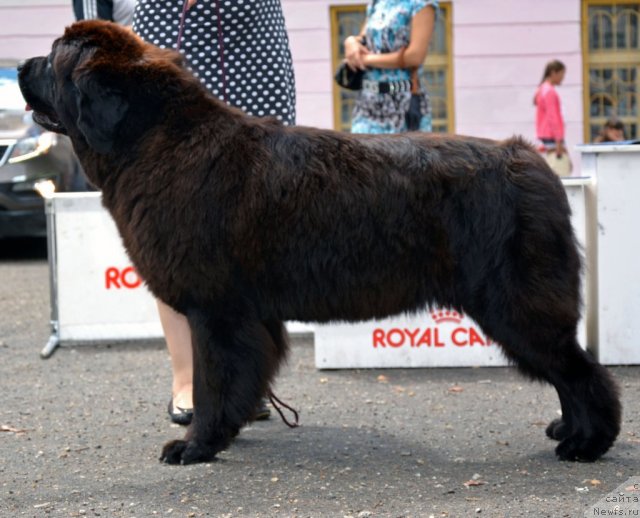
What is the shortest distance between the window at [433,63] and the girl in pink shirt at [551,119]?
4.91ft

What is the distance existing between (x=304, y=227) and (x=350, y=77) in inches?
108

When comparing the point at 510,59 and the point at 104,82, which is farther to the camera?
the point at 510,59

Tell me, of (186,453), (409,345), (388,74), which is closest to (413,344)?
(409,345)

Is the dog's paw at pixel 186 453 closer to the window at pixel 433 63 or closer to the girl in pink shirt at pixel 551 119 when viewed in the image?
the girl in pink shirt at pixel 551 119

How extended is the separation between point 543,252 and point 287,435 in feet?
4.47

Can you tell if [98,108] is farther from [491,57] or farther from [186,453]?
[491,57]

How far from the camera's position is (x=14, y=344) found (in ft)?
23.5

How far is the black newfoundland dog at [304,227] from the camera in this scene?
4.24 metres

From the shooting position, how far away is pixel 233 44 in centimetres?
504

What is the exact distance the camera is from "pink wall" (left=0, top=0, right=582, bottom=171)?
48.6 feet

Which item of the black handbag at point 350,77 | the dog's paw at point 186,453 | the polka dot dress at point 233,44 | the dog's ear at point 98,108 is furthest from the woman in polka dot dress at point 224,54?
the black handbag at point 350,77

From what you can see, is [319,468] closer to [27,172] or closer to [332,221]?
[332,221]

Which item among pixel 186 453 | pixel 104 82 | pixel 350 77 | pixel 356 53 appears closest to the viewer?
pixel 104 82

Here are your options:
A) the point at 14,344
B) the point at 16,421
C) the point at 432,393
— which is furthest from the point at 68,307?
the point at 432,393
